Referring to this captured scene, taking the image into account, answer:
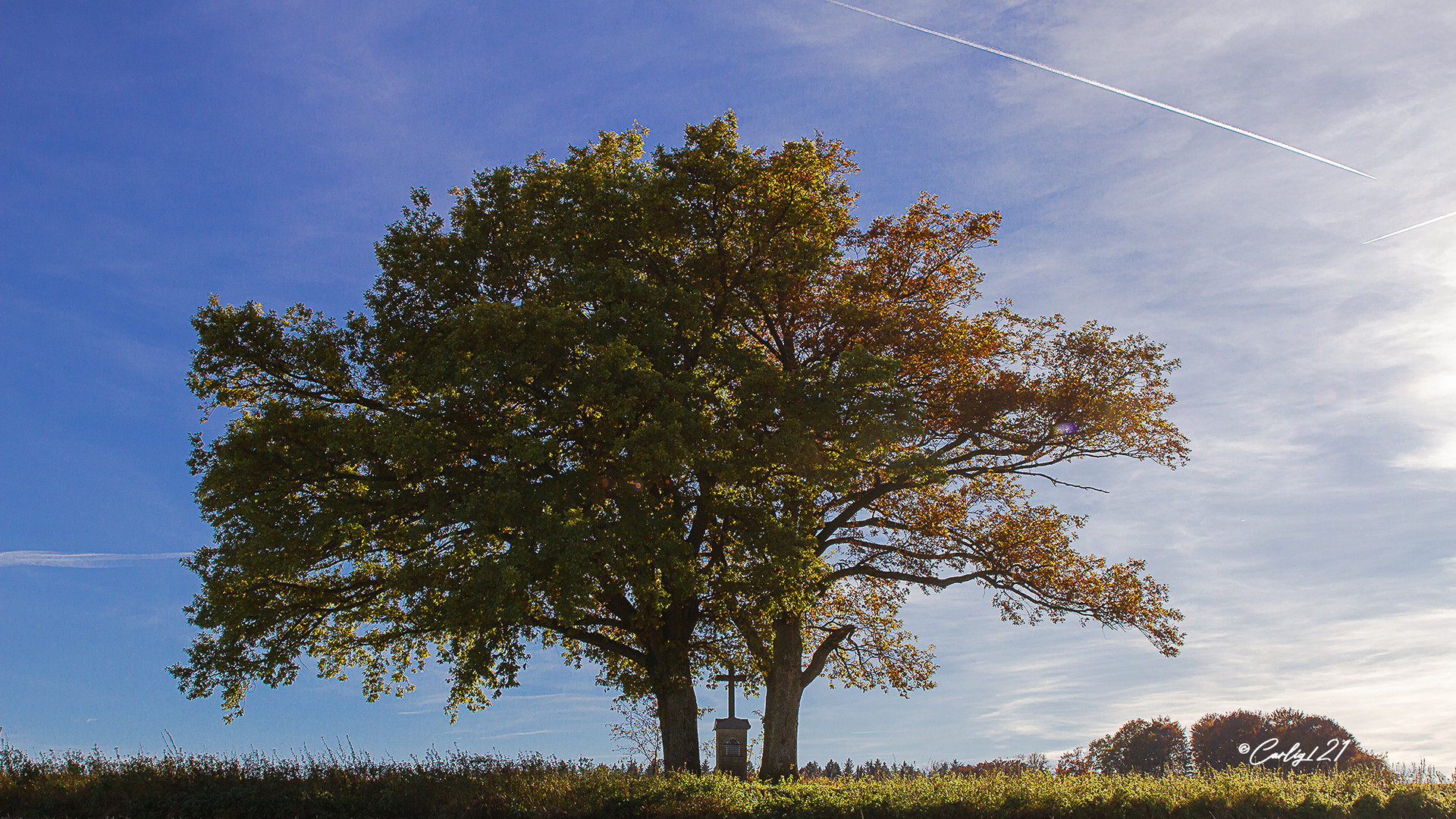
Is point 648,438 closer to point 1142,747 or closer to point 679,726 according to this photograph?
point 679,726

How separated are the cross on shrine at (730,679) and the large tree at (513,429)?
3.35 feet

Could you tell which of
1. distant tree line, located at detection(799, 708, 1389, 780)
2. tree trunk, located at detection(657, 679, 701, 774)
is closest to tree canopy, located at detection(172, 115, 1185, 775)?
tree trunk, located at detection(657, 679, 701, 774)

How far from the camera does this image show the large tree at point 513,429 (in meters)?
19.3

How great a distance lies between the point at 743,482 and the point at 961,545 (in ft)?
27.3

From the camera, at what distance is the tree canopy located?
19688 millimetres

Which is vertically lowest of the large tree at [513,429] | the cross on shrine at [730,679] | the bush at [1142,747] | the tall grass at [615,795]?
the bush at [1142,747]

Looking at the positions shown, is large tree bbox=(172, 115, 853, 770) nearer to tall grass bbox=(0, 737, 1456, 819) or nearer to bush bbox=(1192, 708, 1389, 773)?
tall grass bbox=(0, 737, 1456, 819)

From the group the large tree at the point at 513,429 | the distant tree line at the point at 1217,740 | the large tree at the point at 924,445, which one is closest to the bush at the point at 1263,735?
the distant tree line at the point at 1217,740

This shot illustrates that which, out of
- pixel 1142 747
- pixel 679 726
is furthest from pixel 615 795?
pixel 1142 747

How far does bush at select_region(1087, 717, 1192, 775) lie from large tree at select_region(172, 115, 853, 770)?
3699 centimetres

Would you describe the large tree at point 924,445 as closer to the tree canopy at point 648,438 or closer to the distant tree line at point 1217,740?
the tree canopy at point 648,438

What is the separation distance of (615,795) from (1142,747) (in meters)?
44.4

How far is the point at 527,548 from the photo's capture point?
18.5m

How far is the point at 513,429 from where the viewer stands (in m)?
20.9
